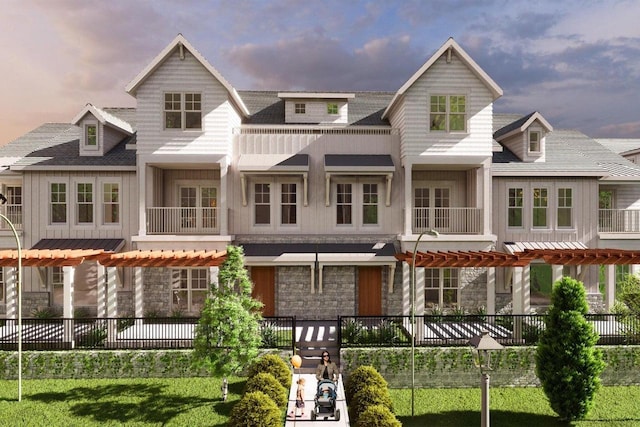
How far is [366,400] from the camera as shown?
11.2m

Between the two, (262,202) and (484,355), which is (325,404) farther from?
(262,202)

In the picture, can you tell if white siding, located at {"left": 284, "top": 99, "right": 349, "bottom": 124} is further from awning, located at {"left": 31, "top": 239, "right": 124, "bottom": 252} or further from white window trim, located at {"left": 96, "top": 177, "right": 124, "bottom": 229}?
awning, located at {"left": 31, "top": 239, "right": 124, "bottom": 252}

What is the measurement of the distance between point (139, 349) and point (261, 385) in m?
6.02

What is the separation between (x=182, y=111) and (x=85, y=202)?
7246mm

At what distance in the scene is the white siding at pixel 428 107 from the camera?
18547 millimetres

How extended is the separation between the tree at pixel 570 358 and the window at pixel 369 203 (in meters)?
9.17

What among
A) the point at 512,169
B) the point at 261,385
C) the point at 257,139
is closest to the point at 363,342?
the point at 261,385

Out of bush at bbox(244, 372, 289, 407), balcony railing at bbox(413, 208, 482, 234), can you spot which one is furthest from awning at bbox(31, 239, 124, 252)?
balcony railing at bbox(413, 208, 482, 234)

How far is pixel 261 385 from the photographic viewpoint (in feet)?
38.2

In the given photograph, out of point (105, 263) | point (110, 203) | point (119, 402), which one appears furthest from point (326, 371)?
point (110, 203)

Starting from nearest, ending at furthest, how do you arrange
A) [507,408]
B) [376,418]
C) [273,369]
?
[376,418]
[507,408]
[273,369]

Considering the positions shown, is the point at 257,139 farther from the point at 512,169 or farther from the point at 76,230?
the point at 512,169

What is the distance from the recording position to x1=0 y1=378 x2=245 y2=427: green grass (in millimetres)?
11641

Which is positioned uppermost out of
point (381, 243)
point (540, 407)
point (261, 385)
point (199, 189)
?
→ point (199, 189)
